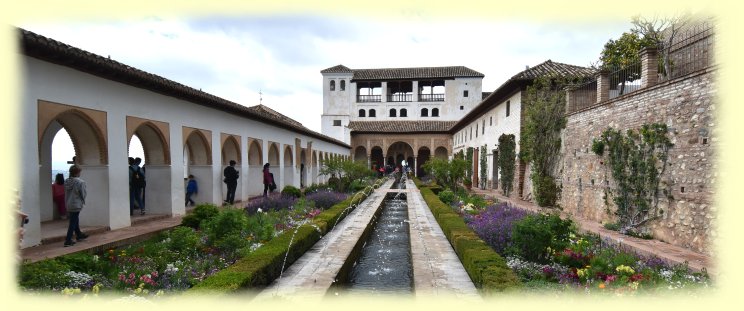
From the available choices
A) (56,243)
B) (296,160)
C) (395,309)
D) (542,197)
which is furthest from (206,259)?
(296,160)

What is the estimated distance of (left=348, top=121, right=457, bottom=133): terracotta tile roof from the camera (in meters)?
42.1

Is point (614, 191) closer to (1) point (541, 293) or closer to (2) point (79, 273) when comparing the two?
(1) point (541, 293)

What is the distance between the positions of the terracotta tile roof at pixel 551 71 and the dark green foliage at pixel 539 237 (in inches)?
395

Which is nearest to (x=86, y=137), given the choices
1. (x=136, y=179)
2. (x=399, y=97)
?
(x=136, y=179)

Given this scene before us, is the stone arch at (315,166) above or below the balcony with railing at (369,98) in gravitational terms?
below

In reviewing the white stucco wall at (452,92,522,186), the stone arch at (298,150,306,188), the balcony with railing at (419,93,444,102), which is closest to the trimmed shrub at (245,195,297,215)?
the white stucco wall at (452,92,522,186)

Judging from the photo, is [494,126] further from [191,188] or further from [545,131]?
[191,188]

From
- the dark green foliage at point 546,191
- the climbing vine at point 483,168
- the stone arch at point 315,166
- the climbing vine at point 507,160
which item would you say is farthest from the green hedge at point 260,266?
the stone arch at point 315,166

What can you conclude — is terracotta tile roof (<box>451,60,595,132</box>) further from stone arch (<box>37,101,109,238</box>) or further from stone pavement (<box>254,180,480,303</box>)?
stone arch (<box>37,101,109,238</box>)

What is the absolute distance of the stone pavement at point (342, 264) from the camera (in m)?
5.18

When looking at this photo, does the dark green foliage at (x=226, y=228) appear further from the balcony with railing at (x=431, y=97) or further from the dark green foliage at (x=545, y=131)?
the balcony with railing at (x=431, y=97)

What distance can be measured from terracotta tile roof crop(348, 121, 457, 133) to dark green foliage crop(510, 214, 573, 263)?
117 feet

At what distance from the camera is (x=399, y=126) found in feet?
142

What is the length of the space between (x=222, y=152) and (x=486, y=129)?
14.2 metres
